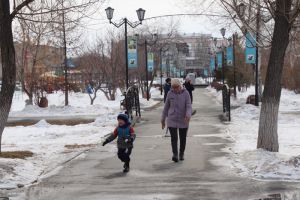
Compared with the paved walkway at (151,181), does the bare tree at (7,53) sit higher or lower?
higher

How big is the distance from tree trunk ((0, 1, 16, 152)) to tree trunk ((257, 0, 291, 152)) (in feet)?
16.1

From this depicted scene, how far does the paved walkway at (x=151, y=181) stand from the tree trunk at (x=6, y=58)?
1.72 metres

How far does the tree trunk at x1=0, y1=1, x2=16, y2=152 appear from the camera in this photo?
9.95 m

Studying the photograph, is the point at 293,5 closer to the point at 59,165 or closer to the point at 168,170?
the point at 168,170

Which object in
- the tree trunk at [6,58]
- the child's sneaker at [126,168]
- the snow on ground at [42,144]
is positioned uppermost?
the tree trunk at [6,58]

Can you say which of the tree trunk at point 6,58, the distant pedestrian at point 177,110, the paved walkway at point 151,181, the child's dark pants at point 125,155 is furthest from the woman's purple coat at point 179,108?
the tree trunk at point 6,58

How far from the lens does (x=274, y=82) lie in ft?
33.6

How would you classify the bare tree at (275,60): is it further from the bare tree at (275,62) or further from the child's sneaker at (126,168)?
the child's sneaker at (126,168)

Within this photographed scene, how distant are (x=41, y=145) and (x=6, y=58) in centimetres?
411

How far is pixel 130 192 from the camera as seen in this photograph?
7.49 meters

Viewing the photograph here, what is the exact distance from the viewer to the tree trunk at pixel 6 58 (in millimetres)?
9953

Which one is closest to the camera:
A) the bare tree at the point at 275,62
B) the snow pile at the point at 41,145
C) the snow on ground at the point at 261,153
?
the snow on ground at the point at 261,153

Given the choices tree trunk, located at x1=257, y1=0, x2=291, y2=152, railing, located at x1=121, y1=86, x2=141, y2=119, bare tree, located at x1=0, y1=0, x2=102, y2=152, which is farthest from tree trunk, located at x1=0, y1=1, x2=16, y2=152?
railing, located at x1=121, y1=86, x2=141, y2=119

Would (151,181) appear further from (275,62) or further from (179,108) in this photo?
(275,62)
